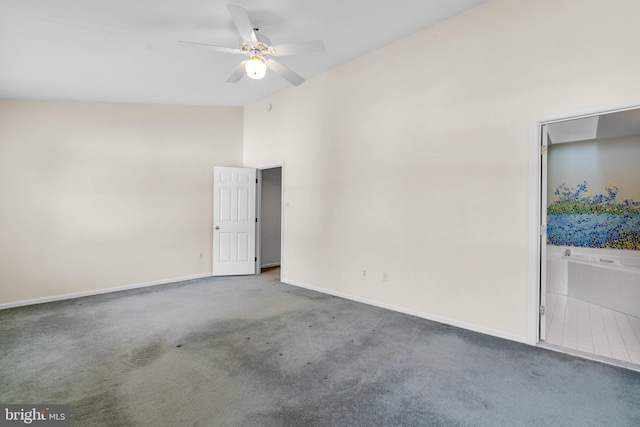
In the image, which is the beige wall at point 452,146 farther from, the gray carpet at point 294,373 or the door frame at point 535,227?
the gray carpet at point 294,373

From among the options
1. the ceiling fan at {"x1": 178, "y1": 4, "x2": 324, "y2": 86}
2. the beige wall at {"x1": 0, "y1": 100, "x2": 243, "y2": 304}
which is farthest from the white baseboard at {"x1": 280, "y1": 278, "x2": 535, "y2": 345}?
the ceiling fan at {"x1": 178, "y1": 4, "x2": 324, "y2": 86}

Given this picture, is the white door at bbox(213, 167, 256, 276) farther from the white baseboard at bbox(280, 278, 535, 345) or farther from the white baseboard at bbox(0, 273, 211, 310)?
the white baseboard at bbox(280, 278, 535, 345)


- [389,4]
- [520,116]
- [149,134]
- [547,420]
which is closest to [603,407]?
[547,420]

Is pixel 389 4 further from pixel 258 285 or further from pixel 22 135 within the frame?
pixel 22 135

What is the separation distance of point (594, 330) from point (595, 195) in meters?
3.02

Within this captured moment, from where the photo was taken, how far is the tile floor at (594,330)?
2654 mm

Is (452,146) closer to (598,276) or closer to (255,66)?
(255,66)

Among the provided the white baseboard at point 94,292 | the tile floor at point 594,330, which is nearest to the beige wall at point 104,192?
the white baseboard at point 94,292

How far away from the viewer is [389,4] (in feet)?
9.49

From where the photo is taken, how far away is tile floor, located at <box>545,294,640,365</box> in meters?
2.65

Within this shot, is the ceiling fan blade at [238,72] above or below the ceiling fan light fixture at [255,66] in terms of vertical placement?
above

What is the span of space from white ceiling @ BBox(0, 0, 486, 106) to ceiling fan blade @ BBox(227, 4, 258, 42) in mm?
362

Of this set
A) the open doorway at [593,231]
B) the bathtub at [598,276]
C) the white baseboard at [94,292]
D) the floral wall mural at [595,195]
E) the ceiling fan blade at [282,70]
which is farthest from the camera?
the floral wall mural at [595,195]

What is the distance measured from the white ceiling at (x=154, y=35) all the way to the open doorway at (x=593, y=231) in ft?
7.01
